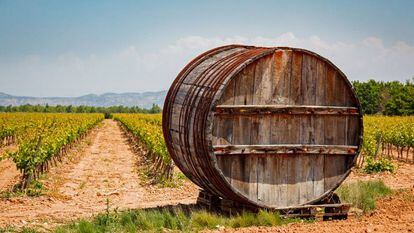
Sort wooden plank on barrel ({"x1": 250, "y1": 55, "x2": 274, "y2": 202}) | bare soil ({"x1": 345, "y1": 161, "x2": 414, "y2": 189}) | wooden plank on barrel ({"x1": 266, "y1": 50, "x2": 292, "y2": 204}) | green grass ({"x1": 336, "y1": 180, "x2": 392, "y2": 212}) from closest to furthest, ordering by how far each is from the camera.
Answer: wooden plank on barrel ({"x1": 250, "y1": 55, "x2": 274, "y2": 202})
wooden plank on barrel ({"x1": 266, "y1": 50, "x2": 292, "y2": 204})
green grass ({"x1": 336, "y1": 180, "x2": 392, "y2": 212})
bare soil ({"x1": 345, "y1": 161, "x2": 414, "y2": 189})

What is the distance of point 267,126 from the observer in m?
8.42

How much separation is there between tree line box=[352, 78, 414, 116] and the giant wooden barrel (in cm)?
6263

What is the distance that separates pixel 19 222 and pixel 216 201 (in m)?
3.56

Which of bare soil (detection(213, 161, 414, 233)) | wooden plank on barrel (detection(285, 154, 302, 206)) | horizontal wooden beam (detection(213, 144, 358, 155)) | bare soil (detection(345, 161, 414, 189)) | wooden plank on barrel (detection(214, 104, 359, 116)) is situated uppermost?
wooden plank on barrel (detection(214, 104, 359, 116))

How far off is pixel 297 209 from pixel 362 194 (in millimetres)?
2026

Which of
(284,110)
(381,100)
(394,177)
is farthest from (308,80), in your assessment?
(381,100)

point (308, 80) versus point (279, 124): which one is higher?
point (308, 80)

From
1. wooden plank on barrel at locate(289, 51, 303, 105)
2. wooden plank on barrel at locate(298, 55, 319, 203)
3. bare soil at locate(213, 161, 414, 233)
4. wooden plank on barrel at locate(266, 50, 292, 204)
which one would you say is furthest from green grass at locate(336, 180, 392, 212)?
wooden plank on barrel at locate(289, 51, 303, 105)

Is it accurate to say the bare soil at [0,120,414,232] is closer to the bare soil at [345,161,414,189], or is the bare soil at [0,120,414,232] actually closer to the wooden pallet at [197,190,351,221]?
the bare soil at [345,161,414,189]

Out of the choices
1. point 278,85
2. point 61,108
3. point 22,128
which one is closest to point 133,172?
point 278,85

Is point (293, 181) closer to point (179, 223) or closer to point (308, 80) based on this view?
point (308, 80)

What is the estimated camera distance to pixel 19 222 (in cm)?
1013

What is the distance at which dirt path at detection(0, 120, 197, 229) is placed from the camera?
11078mm

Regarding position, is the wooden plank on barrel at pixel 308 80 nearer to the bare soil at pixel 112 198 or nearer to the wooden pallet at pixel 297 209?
the wooden pallet at pixel 297 209
